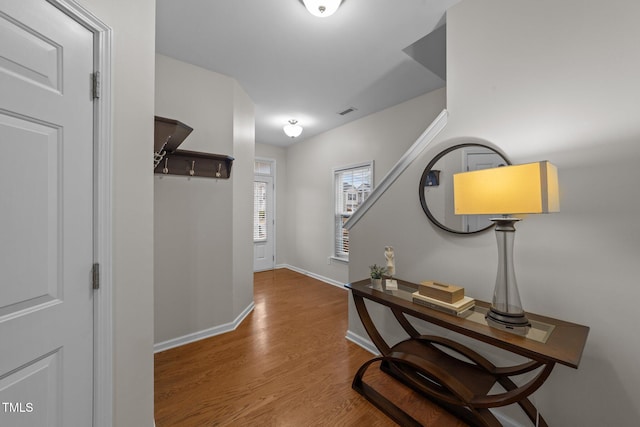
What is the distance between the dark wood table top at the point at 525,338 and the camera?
3.27 ft

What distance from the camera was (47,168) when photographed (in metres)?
0.86

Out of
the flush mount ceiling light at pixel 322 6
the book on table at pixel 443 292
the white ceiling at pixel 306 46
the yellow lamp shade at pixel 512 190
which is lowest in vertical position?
the book on table at pixel 443 292

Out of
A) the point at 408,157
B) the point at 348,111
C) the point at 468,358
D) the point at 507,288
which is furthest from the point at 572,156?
the point at 348,111

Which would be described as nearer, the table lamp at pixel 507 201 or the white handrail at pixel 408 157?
the table lamp at pixel 507 201

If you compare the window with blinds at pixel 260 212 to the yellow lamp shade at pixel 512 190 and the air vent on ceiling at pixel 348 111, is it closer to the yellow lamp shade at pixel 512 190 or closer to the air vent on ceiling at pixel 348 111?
the air vent on ceiling at pixel 348 111

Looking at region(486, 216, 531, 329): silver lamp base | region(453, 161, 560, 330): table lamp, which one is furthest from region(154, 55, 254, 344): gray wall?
region(486, 216, 531, 329): silver lamp base

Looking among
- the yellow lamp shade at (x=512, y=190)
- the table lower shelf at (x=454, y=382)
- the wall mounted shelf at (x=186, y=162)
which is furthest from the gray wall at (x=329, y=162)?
the table lower shelf at (x=454, y=382)

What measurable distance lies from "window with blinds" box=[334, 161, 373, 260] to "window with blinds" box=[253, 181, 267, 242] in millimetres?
1727

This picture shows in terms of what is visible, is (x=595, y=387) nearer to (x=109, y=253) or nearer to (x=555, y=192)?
(x=555, y=192)

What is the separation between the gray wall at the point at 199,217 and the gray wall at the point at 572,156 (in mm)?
2257

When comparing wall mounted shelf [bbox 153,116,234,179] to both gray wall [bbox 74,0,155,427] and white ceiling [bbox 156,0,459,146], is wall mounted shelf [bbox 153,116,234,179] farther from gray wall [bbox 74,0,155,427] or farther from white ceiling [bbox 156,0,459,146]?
white ceiling [bbox 156,0,459,146]

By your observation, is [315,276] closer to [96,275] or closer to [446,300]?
[446,300]

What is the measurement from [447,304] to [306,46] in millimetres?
2379

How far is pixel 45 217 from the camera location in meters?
0.86
